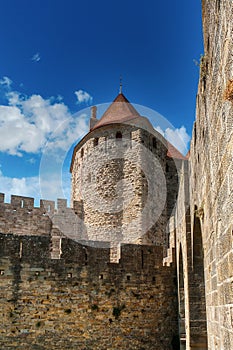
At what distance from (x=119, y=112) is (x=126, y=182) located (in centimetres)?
416

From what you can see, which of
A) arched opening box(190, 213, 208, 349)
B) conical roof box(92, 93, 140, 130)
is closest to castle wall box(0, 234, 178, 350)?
arched opening box(190, 213, 208, 349)

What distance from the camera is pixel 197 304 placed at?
7.70m

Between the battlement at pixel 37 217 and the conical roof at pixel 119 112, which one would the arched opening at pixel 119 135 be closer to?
the conical roof at pixel 119 112

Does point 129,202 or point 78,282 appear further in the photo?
point 129,202

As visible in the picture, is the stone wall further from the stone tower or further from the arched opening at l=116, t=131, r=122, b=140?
the arched opening at l=116, t=131, r=122, b=140

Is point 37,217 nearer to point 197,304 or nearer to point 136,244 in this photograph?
point 136,244

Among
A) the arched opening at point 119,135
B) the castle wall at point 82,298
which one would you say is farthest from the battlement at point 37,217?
the castle wall at point 82,298

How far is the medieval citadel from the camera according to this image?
306cm

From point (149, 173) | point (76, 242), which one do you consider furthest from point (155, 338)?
point (149, 173)

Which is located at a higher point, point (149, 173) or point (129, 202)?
point (149, 173)

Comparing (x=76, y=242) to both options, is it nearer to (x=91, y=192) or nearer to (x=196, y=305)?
(x=196, y=305)

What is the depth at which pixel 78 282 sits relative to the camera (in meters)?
10.0

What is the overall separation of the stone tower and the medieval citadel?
4 cm

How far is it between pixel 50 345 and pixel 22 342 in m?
0.71
